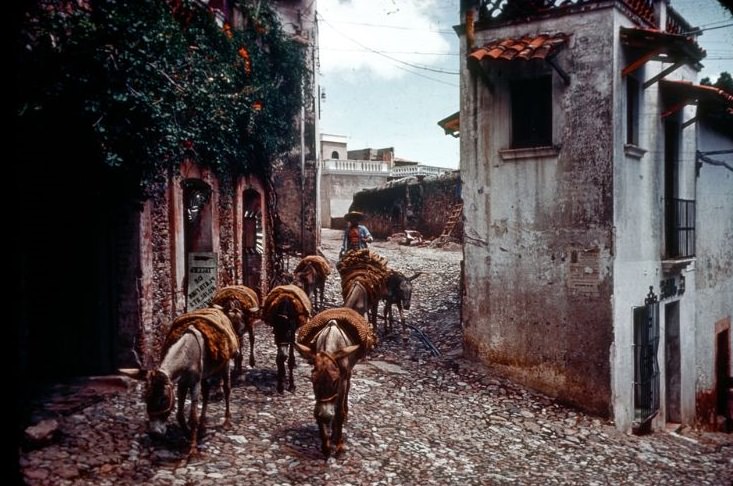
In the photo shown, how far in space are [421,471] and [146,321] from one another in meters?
4.97

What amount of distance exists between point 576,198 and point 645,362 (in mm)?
3558

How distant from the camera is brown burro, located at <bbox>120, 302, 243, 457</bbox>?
522 centimetres

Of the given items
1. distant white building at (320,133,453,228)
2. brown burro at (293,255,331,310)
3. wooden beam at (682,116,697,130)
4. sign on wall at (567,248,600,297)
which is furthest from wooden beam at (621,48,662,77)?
distant white building at (320,133,453,228)

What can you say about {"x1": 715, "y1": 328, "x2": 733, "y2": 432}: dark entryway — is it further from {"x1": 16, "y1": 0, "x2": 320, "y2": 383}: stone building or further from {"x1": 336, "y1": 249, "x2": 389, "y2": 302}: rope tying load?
{"x1": 16, "y1": 0, "x2": 320, "y2": 383}: stone building

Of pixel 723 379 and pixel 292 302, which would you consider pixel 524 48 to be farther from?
pixel 723 379

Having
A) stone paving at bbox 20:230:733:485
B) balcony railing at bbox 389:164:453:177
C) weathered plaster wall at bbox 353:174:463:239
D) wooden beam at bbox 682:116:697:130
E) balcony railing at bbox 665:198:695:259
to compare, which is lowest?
stone paving at bbox 20:230:733:485

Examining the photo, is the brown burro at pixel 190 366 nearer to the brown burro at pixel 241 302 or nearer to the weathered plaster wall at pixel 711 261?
the brown burro at pixel 241 302

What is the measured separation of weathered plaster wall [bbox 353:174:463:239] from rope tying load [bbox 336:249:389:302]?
15443 mm

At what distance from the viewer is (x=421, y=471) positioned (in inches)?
258

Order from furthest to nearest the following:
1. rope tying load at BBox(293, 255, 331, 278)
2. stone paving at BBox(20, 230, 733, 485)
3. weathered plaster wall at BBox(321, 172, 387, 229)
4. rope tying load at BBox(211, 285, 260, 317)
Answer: weathered plaster wall at BBox(321, 172, 387, 229), rope tying load at BBox(293, 255, 331, 278), rope tying load at BBox(211, 285, 260, 317), stone paving at BBox(20, 230, 733, 485)

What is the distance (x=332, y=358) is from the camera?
19.9ft

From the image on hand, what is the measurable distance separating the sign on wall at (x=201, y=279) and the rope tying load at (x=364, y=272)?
3325 mm

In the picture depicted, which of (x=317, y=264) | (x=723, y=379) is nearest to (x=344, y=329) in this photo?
(x=317, y=264)

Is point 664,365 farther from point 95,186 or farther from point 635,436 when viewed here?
point 95,186
